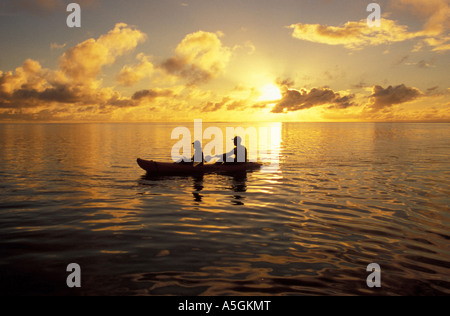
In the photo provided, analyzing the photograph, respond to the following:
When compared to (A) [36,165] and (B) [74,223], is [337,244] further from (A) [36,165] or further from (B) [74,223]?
(A) [36,165]

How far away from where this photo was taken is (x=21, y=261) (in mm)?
8164

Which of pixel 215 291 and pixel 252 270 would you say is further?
pixel 252 270

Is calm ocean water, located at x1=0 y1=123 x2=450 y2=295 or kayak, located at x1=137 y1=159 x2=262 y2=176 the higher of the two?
kayak, located at x1=137 y1=159 x2=262 y2=176

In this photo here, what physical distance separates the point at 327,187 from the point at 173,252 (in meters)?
12.1

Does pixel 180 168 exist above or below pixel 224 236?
above

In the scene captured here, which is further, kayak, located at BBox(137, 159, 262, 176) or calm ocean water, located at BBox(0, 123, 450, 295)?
kayak, located at BBox(137, 159, 262, 176)

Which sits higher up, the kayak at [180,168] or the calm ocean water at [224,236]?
the kayak at [180,168]

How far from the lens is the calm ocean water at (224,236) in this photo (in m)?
7.11

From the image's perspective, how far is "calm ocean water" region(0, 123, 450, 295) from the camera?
23.3 feet

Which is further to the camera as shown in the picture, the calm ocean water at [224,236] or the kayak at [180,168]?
the kayak at [180,168]

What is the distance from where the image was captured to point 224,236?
10117mm

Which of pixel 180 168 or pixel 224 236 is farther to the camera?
pixel 180 168
